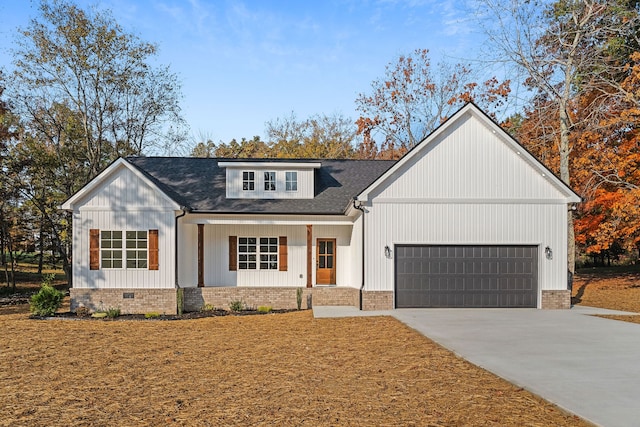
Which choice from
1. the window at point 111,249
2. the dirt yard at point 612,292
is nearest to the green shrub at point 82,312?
the window at point 111,249

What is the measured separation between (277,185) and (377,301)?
5.86 m

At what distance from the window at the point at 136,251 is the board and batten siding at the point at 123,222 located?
0.16 metres

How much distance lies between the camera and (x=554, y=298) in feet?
51.2

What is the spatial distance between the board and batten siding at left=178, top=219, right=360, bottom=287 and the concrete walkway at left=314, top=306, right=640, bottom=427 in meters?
2.43

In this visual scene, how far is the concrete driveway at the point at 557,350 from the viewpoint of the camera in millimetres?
6309

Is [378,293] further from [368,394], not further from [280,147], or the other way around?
[280,147]

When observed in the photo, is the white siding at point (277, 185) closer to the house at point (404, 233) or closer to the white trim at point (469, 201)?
the house at point (404, 233)

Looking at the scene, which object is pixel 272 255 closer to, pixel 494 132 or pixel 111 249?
pixel 111 249

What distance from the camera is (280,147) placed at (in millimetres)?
39719

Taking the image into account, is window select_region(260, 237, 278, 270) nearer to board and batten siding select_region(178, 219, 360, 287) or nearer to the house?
board and batten siding select_region(178, 219, 360, 287)

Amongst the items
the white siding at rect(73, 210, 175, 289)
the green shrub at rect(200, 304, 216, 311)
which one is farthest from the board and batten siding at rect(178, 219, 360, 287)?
the white siding at rect(73, 210, 175, 289)

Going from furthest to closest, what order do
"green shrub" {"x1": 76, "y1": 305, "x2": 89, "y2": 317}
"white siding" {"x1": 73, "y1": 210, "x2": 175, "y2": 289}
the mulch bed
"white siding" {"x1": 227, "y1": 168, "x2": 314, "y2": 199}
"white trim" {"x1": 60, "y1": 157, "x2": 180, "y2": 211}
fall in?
"white siding" {"x1": 227, "y1": 168, "x2": 314, "y2": 199} < "white siding" {"x1": 73, "y1": 210, "x2": 175, "y2": 289} < "white trim" {"x1": 60, "y1": 157, "x2": 180, "y2": 211} < "green shrub" {"x1": 76, "y1": 305, "x2": 89, "y2": 317} < the mulch bed

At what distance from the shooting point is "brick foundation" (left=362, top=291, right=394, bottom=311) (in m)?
15.3

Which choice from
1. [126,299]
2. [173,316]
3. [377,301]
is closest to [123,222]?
[126,299]
